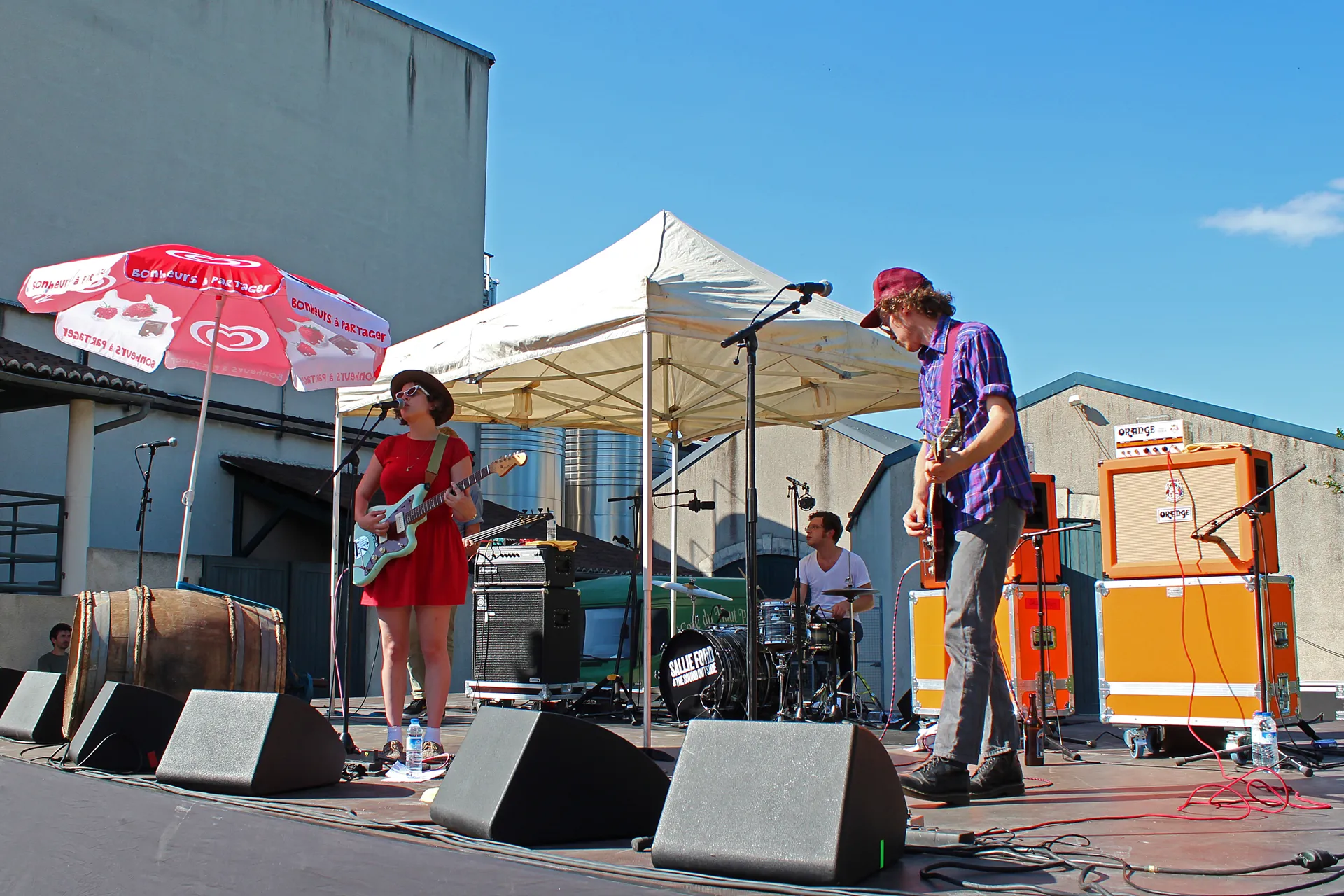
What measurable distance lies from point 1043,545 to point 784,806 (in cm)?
512

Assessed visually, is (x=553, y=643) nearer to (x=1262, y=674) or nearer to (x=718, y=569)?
(x=1262, y=674)

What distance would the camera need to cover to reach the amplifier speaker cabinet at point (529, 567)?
323 inches

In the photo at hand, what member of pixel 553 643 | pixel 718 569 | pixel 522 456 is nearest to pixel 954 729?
pixel 522 456

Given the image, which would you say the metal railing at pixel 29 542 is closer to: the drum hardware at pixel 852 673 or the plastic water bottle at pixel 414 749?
the drum hardware at pixel 852 673

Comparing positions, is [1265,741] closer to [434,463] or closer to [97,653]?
[434,463]

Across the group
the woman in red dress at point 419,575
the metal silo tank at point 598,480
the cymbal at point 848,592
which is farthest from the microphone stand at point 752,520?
the metal silo tank at point 598,480

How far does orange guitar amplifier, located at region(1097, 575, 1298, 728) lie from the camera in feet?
19.1

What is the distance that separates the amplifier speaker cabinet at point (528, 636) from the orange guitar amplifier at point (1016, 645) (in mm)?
2499

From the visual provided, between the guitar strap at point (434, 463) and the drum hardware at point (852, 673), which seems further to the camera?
the drum hardware at point (852, 673)

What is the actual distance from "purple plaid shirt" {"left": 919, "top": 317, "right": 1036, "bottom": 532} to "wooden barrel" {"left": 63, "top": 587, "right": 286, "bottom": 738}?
144 inches

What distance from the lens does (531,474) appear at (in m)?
21.2

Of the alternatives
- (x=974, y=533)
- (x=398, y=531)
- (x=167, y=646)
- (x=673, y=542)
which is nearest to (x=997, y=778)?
(x=974, y=533)

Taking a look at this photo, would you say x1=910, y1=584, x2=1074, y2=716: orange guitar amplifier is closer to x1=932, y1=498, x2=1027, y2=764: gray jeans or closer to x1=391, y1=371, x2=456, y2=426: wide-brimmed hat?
x1=932, y1=498, x2=1027, y2=764: gray jeans

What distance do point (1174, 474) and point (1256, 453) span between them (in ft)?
1.38
